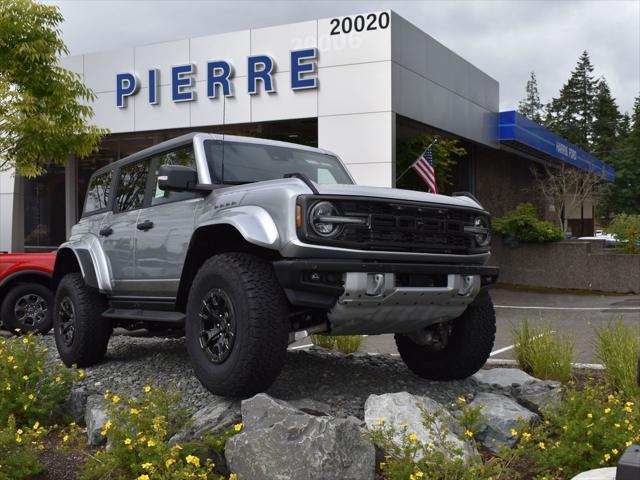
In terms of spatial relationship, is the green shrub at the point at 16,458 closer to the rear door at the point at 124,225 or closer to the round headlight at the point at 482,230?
the rear door at the point at 124,225

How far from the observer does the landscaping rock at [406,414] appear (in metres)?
4.27

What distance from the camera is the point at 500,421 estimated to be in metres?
4.62

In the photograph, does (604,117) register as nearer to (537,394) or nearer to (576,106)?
(576,106)

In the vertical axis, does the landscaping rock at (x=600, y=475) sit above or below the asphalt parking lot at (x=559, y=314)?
above

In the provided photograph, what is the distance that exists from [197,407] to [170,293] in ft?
3.11

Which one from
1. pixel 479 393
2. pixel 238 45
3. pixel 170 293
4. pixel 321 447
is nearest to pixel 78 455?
pixel 170 293

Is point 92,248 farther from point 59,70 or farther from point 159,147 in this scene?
point 59,70

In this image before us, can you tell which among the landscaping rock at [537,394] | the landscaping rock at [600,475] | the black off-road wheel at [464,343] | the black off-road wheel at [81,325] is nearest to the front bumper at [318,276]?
the black off-road wheel at [464,343]

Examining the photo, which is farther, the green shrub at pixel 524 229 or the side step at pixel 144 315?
the green shrub at pixel 524 229

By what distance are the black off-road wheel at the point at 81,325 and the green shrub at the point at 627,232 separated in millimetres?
16398

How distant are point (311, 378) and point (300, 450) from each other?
1767 mm

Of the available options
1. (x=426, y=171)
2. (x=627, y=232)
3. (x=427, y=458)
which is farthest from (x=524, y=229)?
(x=427, y=458)

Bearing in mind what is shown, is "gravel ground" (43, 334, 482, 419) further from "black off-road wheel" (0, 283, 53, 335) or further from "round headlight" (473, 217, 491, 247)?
"black off-road wheel" (0, 283, 53, 335)

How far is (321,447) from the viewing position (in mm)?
3816
